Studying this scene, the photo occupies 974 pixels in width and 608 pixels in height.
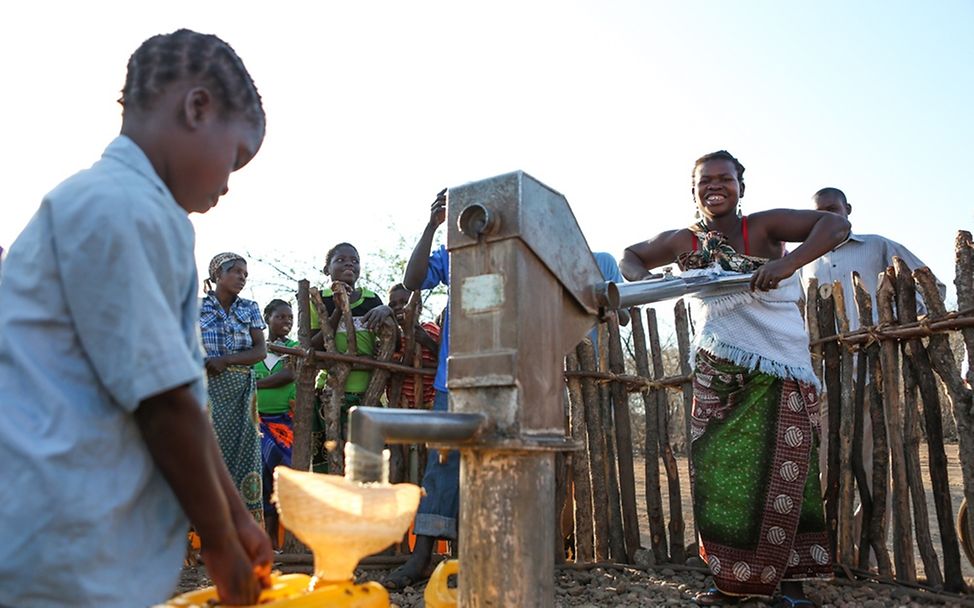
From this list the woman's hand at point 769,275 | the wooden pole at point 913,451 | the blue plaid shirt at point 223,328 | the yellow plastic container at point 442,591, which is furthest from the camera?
the blue plaid shirt at point 223,328

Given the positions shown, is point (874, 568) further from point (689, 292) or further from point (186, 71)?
point (186, 71)

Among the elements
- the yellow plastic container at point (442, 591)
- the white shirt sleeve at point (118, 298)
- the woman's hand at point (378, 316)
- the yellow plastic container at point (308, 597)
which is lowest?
the yellow plastic container at point (442, 591)

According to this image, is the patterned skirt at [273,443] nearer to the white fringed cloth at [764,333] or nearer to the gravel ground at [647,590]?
the gravel ground at [647,590]

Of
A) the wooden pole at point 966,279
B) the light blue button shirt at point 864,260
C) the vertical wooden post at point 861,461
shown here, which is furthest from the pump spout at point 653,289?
the light blue button shirt at point 864,260

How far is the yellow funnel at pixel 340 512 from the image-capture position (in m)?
1.37

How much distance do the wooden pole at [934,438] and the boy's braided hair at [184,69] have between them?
3555mm

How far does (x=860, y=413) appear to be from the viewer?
445 cm

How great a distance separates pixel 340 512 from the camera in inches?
54.1

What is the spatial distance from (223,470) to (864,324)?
12.0 ft

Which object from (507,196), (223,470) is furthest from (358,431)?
(507,196)

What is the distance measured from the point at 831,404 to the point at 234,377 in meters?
3.28

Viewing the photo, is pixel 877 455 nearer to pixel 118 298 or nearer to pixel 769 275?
pixel 769 275

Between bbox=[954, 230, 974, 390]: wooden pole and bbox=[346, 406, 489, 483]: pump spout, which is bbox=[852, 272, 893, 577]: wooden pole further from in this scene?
bbox=[346, 406, 489, 483]: pump spout

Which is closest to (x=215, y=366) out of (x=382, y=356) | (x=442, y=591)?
(x=382, y=356)
